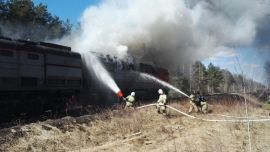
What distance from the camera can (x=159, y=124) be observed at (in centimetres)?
1667

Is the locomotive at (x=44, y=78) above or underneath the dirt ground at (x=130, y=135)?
above

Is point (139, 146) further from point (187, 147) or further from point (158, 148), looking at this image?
point (187, 147)

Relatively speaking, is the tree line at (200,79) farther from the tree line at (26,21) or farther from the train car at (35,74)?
the train car at (35,74)

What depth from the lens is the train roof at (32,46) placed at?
1494 cm

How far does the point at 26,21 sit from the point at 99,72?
19.9 m

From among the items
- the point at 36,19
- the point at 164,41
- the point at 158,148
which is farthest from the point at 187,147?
the point at 36,19

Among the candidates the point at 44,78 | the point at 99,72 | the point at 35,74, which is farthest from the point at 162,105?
the point at 35,74

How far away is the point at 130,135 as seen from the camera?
1375cm

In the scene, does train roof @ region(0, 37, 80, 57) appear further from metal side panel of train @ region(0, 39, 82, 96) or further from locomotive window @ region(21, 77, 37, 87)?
locomotive window @ region(21, 77, 37, 87)

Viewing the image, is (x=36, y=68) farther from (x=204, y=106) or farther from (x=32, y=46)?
(x=204, y=106)

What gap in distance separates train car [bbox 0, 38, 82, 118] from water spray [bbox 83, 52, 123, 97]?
1524 millimetres

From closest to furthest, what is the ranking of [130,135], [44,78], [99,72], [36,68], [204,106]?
[130,135] < [36,68] < [44,78] < [204,106] < [99,72]

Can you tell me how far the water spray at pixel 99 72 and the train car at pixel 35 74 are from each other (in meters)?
1.52

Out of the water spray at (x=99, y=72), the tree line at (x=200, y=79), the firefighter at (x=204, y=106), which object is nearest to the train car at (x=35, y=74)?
the water spray at (x=99, y=72)
